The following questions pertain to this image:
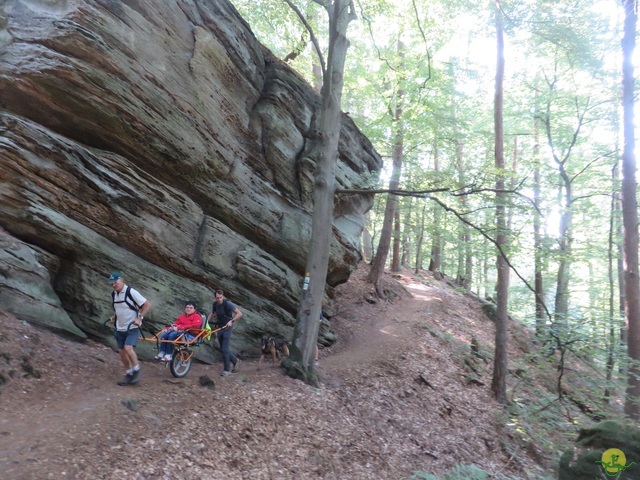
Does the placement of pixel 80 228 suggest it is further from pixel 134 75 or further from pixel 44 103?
pixel 134 75

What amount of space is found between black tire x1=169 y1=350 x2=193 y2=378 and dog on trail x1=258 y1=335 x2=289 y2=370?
205 cm

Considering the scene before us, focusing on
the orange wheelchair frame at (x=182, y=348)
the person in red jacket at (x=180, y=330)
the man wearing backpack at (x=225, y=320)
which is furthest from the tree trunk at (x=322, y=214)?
the person in red jacket at (x=180, y=330)

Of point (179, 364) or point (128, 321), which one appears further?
point (179, 364)

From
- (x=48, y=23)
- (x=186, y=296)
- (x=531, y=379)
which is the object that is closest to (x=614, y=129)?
(x=531, y=379)

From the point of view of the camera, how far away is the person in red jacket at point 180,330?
7.06m

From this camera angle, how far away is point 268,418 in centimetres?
682

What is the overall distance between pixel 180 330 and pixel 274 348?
2.93 meters

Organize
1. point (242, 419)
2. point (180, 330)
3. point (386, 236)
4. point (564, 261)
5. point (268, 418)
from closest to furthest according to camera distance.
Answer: point (242, 419) < point (268, 418) < point (180, 330) < point (564, 261) < point (386, 236)

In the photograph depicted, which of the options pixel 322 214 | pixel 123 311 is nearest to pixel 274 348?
pixel 322 214

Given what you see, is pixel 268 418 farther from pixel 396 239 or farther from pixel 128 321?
pixel 396 239

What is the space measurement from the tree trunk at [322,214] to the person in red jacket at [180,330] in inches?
100

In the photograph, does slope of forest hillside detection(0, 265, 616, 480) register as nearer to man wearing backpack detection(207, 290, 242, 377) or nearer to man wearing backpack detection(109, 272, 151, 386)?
man wearing backpack detection(109, 272, 151, 386)

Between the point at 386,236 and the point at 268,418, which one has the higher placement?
the point at 386,236

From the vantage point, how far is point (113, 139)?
8.00 metres
